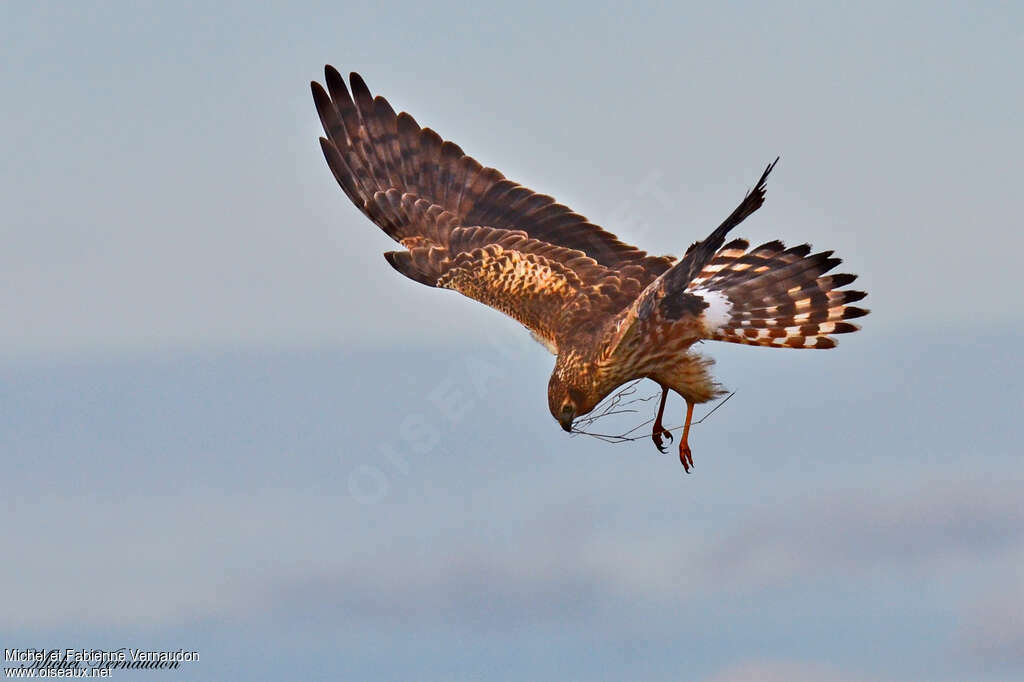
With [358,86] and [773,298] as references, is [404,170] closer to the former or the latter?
[358,86]

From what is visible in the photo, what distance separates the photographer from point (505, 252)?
18656 millimetres

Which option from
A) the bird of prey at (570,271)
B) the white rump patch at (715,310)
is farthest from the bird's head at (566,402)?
the white rump patch at (715,310)

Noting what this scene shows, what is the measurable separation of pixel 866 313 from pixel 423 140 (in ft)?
19.1

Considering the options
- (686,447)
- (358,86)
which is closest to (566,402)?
(686,447)

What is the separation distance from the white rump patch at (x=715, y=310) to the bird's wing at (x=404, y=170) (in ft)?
10.3

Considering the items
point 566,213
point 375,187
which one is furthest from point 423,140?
point 566,213

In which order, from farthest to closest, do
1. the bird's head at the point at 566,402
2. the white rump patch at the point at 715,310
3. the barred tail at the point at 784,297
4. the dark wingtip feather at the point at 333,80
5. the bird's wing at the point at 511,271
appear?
the dark wingtip feather at the point at 333,80 < the bird's wing at the point at 511,271 < the barred tail at the point at 784,297 < the white rump patch at the point at 715,310 < the bird's head at the point at 566,402

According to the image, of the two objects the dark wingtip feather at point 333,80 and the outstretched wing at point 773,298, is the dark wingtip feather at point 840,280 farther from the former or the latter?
the dark wingtip feather at point 333,80

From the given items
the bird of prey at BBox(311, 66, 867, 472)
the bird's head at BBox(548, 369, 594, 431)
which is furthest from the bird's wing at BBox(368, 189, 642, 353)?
the bird's head at BBox(548, 369, 594, 431)

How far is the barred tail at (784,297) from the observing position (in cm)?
1689

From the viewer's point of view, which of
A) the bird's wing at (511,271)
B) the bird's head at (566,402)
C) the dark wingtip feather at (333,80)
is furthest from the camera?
the dark wingtip feather at (333,80)

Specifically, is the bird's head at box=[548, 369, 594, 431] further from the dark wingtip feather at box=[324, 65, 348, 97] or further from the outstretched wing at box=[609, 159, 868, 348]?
the dark wingtip feather at box=[324, 65, 348, 97]

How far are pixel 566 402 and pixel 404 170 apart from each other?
4644 mm

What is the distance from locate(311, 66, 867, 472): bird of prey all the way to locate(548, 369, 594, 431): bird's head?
14 millimetres
